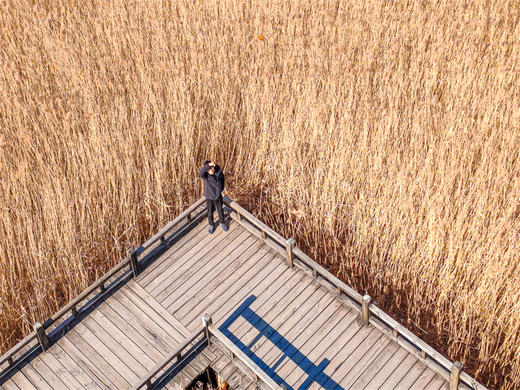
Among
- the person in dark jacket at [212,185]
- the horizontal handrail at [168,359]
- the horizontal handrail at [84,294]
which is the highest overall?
the person in dark jacket at [212,185]

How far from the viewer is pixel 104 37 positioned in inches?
535

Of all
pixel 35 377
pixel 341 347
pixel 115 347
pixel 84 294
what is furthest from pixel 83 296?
pixel 341 347

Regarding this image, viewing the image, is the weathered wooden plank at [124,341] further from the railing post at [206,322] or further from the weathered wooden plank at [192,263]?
the railing post at [206,322]

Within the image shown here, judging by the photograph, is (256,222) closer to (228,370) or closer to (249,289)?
(249,289)

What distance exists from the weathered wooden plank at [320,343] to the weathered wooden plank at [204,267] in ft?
6.80

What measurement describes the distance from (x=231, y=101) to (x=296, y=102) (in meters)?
1.40

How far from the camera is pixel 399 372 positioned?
874 centimetres

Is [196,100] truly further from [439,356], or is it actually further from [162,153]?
[439,356]

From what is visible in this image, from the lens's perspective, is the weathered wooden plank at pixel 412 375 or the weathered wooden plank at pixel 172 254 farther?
the weathered wooden plank at pixel 172 254

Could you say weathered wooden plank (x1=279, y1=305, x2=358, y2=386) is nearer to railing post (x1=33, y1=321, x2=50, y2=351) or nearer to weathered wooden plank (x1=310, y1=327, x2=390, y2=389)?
weathered wooden plank (x1=310, y1=327, x2=390, y2=389)

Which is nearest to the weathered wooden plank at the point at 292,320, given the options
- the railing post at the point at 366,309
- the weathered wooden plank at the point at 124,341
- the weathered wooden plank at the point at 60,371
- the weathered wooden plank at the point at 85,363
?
the railing post at the point at 366,309

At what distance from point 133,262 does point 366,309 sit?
397 centimetres

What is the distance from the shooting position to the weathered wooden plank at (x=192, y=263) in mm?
9883

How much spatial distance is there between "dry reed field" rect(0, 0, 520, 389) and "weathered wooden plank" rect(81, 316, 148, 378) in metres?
1.14
